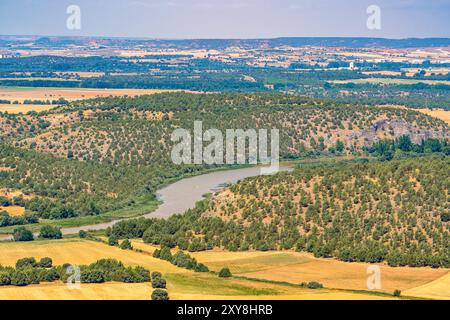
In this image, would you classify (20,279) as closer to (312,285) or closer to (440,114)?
(312,285)

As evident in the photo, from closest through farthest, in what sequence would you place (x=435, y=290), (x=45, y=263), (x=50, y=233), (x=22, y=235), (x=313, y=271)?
1. (x=435, y=290)
2. (x=313, y=271)
3. (x=45, y=263)
4. (x=22, y=235)
5. (x=50, y=233)

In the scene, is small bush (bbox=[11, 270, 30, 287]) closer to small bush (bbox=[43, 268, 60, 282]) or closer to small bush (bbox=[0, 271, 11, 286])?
small bush (bbox=[0, 271, 11, 286])

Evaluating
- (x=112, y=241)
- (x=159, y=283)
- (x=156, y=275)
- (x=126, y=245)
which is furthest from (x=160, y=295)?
(x=112, y=241)

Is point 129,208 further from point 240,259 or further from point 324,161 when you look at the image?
point 324,161

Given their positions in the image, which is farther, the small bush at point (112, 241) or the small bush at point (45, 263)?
the small bush at point (112, 241)

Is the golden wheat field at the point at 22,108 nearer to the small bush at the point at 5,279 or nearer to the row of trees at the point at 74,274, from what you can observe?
the row of trees at the point at 74,274

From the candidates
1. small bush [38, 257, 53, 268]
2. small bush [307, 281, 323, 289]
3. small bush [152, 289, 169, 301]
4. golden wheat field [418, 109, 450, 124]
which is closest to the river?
small bush [38, 257, 53, 268]

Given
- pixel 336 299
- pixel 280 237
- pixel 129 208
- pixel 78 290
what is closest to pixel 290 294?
pixel 336 299

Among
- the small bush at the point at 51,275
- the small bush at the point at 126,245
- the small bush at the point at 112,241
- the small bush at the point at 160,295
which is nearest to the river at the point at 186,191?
the small bush at the point at 112,241

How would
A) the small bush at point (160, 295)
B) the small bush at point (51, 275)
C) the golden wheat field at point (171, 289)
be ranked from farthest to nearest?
the small bush at point (51, 275) < the golden wheat field at point (171, 289) < the small bush at point (160, 295)

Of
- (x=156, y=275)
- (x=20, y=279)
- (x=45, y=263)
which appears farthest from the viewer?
(x=45, y=263)
